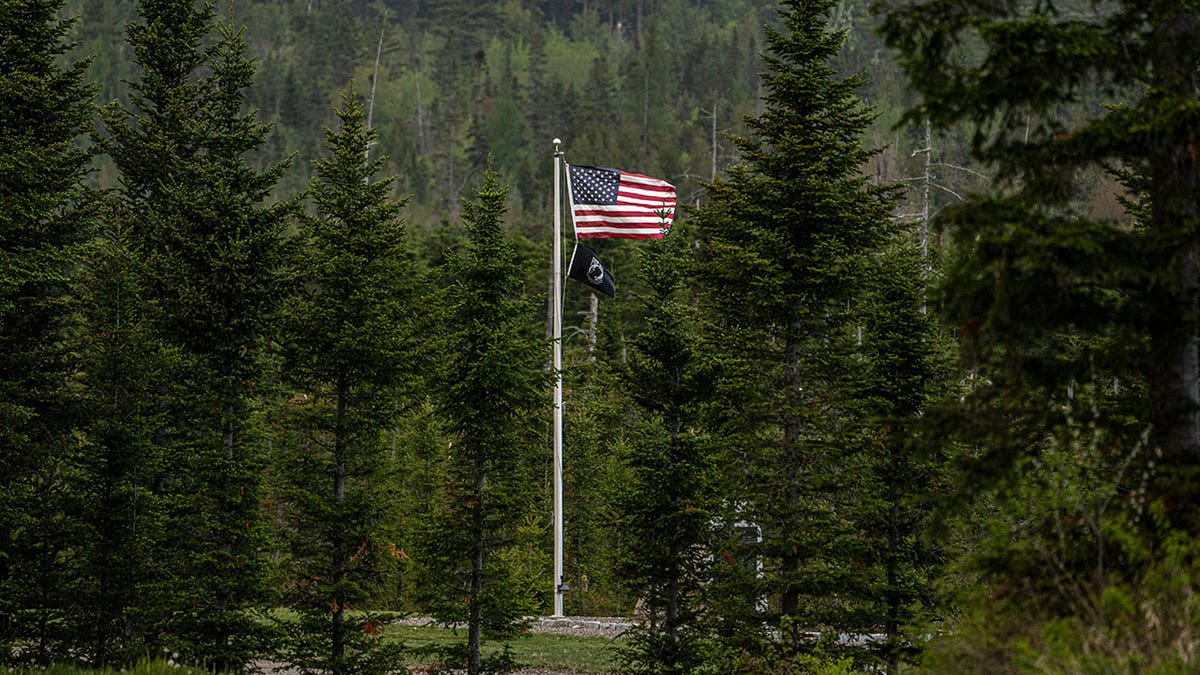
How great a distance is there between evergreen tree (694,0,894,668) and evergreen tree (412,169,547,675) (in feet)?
13.5

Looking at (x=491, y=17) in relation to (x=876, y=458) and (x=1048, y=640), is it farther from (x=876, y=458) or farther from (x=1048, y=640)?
(x=1048, y=640)

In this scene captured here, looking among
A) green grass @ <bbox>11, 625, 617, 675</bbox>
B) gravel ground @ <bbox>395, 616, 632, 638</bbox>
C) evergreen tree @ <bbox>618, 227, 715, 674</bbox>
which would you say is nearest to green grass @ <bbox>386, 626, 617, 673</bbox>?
green grass @ <bbox>11, 625, 617, 675</bbox>

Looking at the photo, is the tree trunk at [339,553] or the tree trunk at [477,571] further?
the tree trunk at [477,571]

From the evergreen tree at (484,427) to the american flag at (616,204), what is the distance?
4.01 metres

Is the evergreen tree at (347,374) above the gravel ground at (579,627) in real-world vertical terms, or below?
above

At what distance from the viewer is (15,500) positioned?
58.1ft

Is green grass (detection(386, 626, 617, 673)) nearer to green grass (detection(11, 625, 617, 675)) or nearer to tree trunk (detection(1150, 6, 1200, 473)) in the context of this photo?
green grass (detection(11, 625, 617, 675))

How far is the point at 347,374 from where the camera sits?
61.7 feet

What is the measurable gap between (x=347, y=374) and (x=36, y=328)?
7.93 meters

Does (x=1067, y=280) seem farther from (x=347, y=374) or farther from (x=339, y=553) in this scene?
(x=339, y=553)

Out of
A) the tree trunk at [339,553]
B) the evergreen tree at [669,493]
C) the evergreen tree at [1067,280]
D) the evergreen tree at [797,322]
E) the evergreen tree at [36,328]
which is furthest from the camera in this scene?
the evergreen tree at [669,493]

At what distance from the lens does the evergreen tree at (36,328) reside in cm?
1766

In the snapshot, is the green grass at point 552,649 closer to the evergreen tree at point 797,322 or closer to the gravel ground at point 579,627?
the gravel ground at point 579,627

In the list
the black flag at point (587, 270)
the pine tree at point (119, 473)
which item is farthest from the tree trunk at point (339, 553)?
the black flag at point (587, 270)
